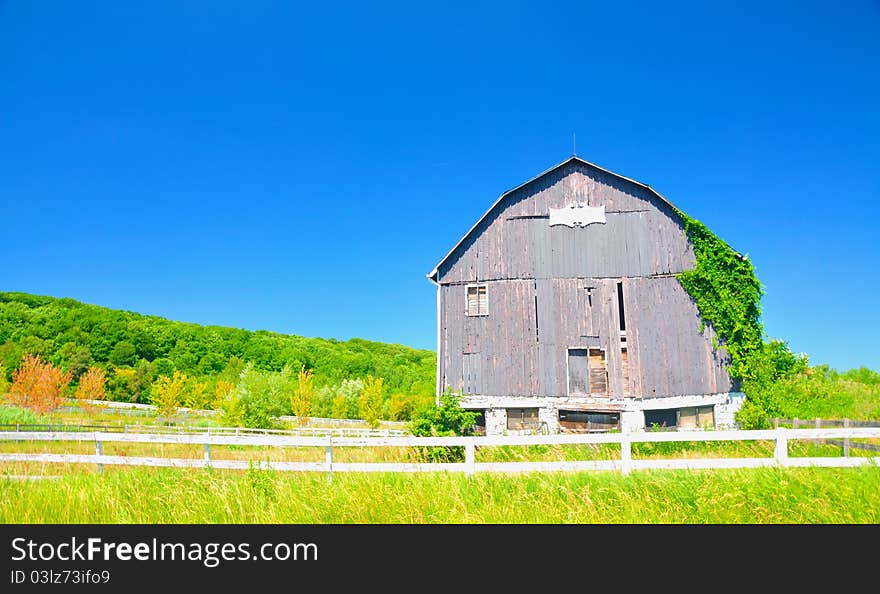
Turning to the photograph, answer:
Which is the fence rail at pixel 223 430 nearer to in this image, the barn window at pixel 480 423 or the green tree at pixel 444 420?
the barn window at pixel 480 423

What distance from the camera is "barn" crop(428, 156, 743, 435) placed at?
18.8 m

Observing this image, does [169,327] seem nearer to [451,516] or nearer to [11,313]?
[11,313]

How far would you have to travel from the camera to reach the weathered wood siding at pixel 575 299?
18938 mm

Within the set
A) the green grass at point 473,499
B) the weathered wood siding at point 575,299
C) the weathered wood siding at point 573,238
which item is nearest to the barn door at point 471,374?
the weathered wood siding at point 575,299

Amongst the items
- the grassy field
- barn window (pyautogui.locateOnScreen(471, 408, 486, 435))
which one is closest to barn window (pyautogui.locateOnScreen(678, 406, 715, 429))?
barn window (pyautogui.locateOnScreen(471, 408, 486, 435))

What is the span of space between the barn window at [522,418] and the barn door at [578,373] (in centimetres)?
161

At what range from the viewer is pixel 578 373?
19.0 metres

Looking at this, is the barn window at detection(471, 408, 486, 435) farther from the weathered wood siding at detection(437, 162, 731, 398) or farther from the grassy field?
the grassy field

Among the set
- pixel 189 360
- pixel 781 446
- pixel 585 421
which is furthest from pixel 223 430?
pixel 189 360

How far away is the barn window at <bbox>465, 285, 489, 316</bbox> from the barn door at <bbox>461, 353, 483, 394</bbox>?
1.67m

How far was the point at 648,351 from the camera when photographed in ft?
61.6
